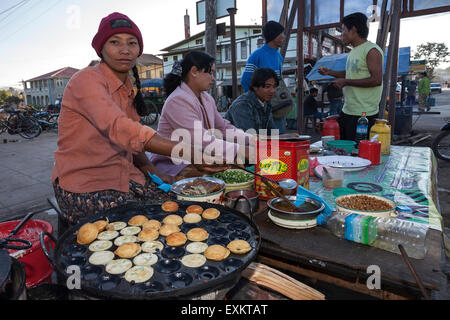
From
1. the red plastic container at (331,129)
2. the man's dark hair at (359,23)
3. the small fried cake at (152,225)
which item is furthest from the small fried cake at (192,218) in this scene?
the man's dark hair at (359,23)

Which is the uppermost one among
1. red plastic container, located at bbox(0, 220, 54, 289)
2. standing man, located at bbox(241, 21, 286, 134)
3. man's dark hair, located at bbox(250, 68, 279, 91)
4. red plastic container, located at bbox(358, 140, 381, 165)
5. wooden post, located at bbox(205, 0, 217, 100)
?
wooden post, located at bbox(205, 0, 217, 100)

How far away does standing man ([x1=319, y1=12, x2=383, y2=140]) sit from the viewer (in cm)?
340

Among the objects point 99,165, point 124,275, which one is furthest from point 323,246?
point 99,165

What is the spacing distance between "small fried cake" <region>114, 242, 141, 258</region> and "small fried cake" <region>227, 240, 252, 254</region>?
1.31ft

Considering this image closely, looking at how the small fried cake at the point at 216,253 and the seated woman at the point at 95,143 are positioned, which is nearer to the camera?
the small fried cake at the point at 216,253

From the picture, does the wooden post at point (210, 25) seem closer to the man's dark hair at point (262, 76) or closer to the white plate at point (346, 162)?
the man's dark hair at point (262, 76)

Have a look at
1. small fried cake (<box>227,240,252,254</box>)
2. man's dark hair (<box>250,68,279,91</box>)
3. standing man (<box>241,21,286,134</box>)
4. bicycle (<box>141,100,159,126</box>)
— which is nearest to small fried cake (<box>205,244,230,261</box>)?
small fried cake (<box>227,240,252,254</box>)

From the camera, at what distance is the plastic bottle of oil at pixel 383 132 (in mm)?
2742

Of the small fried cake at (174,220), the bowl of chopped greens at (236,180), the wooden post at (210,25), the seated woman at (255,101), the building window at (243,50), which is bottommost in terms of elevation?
the small fried cake at (174,220)

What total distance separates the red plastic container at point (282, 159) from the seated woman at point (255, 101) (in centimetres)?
187

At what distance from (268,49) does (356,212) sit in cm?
364

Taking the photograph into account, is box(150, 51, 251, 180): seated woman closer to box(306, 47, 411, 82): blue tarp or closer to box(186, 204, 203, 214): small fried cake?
box(186, 204, 203, 214): small fried cake

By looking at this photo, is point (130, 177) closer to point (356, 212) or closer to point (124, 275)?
point (124, 275)

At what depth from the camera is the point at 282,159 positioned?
5.48 ft
